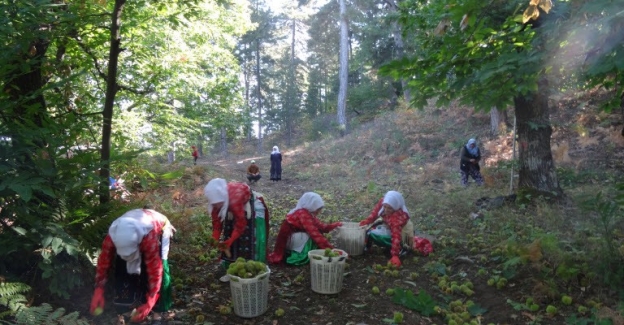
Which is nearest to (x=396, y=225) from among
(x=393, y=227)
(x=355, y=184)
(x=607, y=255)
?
(x=393, y=227)

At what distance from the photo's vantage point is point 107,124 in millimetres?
4828

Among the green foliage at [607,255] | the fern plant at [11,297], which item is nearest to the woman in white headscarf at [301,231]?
the green foliage at [607,255]

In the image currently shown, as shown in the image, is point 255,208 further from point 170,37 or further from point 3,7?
point 170,37

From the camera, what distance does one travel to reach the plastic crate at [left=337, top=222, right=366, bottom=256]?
20.4ft

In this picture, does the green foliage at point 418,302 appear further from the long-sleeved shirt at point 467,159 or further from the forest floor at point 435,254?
the long-sleeved shirt at point 467,159

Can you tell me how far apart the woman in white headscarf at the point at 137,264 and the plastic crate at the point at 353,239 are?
9.34ft

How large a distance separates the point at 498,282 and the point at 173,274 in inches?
167

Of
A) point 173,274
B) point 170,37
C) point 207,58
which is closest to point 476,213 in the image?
point 173,274

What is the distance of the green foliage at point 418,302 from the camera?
4.38m

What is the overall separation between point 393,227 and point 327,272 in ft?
5.52

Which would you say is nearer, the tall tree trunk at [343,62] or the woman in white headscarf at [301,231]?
the woman in white headscarf at [301,231]

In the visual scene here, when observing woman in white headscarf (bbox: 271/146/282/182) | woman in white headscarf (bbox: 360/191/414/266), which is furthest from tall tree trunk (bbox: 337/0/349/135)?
woman in white headscarf (bbox: 360/191/414/266)

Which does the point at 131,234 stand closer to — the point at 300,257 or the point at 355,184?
the point at 300,257

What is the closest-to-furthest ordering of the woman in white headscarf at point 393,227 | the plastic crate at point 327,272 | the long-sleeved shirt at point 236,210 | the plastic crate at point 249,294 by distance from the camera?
the plastic crate at point 249,294 → the plastic crate at point 327,272 → the long-sleeved shirt at point 236,210 → the woman in white headscarf at point 393,227
